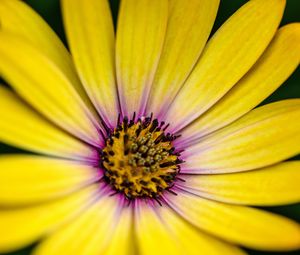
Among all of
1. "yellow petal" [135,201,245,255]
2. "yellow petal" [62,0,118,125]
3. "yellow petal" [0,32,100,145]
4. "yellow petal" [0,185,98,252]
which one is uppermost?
"yellow petal" [62,0,118,125]

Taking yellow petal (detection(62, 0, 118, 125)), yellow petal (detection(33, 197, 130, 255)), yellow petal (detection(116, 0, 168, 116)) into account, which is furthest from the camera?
yellow petal (detection(116, 0, 168, 116))

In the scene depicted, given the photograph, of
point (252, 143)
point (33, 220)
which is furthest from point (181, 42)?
point (33, 220)

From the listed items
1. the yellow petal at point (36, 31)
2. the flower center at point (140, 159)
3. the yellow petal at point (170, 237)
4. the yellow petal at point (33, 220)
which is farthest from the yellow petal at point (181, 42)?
the yellow petal at point (33, 220)

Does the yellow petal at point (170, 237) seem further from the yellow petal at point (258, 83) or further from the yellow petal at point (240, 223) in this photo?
the yellow petal at point (258, 83)

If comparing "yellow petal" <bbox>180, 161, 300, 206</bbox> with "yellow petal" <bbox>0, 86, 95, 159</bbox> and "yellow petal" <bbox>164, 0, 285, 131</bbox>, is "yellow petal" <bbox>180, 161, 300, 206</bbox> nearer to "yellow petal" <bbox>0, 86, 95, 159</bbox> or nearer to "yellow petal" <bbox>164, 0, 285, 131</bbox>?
"yellow petal" <bbox>164, 0, 285, 131</bbox>

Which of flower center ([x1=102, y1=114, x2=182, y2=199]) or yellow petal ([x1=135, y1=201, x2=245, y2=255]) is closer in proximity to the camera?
yellow petal ([x1=135, y1=201, x2=245, y2=255])

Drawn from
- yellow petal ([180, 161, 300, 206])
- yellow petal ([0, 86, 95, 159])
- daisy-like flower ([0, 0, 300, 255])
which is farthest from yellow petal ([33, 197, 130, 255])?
yellow petal ([180, 161, 300, 206])
